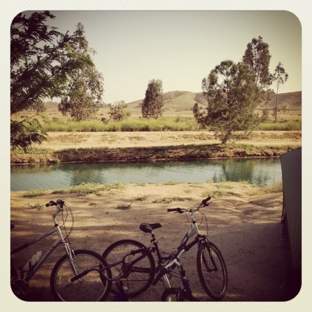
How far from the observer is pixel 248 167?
3861mm

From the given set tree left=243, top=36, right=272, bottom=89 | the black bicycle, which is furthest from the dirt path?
tree left=243, top=36, right=272, bottom=89

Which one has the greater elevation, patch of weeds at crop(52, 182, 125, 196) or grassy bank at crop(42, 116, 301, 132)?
grassy bank at crop(42, 116, 301, 132)

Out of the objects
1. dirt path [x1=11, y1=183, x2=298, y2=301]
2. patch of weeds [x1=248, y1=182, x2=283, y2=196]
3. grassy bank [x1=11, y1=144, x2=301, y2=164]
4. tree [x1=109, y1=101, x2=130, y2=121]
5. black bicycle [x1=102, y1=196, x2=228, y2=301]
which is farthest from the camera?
grassy bank [x1=11, y1=144, x2=301, y2=164]

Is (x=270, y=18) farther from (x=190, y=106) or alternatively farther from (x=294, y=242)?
(x=294, y=242)

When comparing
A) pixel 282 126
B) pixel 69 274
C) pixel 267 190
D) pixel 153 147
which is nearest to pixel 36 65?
pixel 153 147

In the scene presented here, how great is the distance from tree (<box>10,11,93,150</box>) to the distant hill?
715 millimetres

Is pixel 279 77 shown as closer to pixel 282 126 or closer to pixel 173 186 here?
pixel 282 126

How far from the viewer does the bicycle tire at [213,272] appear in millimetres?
2908

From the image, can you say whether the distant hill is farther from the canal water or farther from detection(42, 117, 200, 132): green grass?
the canal water

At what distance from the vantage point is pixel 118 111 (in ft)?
11.6

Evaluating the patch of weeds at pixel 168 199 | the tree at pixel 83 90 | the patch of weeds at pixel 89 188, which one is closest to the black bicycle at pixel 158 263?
the patch of weeds at pixel 168 199

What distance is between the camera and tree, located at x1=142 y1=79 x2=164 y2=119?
335cm

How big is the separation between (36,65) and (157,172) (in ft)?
5.92

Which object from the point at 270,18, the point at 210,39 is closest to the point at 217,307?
the point at 210,39
